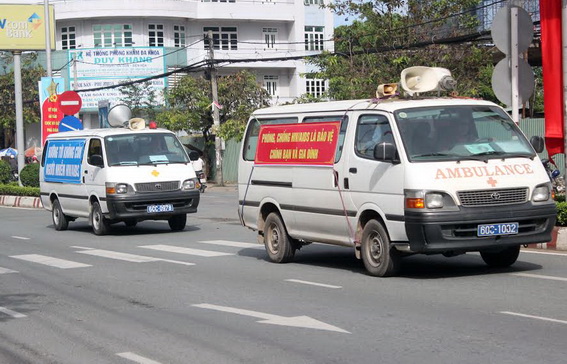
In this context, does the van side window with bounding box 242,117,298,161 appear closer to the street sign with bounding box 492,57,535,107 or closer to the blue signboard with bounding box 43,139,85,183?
the street sign with bounding box 492,57,535,107

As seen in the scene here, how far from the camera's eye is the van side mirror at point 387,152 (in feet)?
36.9

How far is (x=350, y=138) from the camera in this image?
12234 mm

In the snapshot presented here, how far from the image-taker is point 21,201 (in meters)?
34.1

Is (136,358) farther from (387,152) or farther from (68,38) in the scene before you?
(68,38)

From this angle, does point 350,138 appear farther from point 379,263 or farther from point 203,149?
point 203,149

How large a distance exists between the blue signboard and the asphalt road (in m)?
5.74

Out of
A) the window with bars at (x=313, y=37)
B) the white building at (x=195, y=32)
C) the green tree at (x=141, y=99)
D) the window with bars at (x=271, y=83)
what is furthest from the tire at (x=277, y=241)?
the window with bars at (x=313, y=37)

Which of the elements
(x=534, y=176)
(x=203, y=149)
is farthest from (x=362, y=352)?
(x=203, y=149)

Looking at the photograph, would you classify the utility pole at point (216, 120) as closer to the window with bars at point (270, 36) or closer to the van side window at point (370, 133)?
the window with bars at point (270, 36)

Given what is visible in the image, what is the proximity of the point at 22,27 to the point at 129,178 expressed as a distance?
20408 millimetres

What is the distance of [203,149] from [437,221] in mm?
39977

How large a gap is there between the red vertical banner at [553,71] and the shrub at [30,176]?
24.6m

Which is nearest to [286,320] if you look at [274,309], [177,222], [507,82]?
[274,309]

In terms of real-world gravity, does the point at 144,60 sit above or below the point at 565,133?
above
